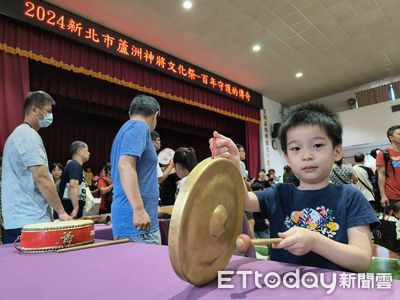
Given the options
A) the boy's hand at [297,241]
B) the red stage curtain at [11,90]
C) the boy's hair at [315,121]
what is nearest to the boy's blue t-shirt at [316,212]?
the boy's hair at [315,121]

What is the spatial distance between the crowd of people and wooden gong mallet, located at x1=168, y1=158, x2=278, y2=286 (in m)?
0.12

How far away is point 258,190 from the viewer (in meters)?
1.72

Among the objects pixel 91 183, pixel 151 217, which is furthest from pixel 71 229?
pixel 91 183

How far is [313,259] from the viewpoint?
0.84 m

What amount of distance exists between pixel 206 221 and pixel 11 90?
367 cm

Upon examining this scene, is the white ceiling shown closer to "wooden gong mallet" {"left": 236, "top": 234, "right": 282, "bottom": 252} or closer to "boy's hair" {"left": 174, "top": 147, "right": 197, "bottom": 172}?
"boy's hair" {"left": 174, "top": 147, "right": 197, "bottom": 172}

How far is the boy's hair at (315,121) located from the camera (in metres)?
0.92

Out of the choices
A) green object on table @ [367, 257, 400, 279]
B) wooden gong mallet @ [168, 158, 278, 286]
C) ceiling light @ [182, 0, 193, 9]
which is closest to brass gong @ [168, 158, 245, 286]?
wooden gong mallet @ [168, 158, 278, 286]

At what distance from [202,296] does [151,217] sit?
1013mm

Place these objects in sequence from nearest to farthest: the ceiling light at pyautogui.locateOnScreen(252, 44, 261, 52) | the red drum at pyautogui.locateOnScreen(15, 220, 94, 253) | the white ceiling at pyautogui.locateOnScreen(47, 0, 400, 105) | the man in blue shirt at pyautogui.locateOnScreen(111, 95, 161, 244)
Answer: the red drum at pyautogui.locateOnScreen(15, 220, 94, 253) → the man in blue shirt at pyautogui.locateOnScreen(111, 95, 161, 244) → the white ceiling at pyautogui.locateOnScreen(47, 0, 400, 105) → the ceiling light at pyautogui.locateOnScreen(252, 44, 261, 52)

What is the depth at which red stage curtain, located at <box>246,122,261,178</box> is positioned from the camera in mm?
7336

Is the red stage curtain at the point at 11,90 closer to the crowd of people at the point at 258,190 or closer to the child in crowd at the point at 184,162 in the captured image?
the crowd of people at the point at 258,190

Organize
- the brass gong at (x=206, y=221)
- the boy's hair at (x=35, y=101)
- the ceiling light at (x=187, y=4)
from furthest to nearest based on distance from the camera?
the ceiling light at (x=187, y=4)
the boy's hair at (x=35, y=101)
the brass gong at (x=206, y=221)

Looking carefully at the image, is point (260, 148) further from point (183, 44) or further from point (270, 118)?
point (183, 44)
